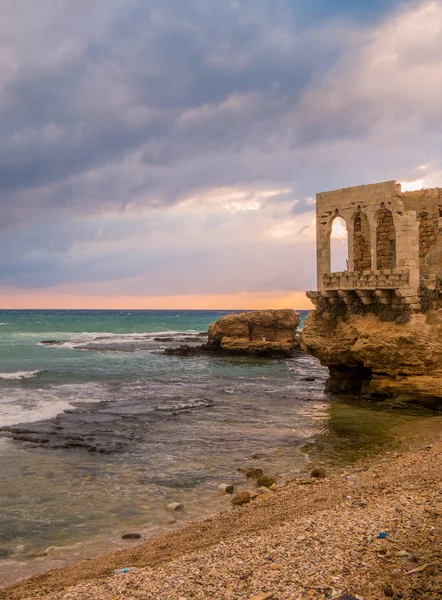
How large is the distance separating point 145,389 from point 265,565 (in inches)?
814

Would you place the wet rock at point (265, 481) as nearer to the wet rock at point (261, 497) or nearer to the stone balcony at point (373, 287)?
the wet rock at point (261, 497)

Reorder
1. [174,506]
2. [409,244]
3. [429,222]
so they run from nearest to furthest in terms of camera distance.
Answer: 1. [174,506]
2. [409,244]
3. [429,222]

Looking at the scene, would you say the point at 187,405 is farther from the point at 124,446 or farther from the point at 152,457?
the point at 152,457

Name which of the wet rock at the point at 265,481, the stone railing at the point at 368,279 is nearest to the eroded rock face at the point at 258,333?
the stone railing at the point at 368,279

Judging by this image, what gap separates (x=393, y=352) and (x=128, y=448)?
9942mm

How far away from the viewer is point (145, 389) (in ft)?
87.1

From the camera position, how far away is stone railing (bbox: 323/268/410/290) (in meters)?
18.8

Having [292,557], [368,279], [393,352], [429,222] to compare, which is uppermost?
[429,222]

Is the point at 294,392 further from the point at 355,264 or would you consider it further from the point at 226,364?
the point at 226,364

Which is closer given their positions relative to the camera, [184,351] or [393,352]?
[393,352]

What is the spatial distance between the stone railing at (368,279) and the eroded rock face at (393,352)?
1.38m

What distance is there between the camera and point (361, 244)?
2194cm

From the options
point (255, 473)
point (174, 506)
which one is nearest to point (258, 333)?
point (255, 473)

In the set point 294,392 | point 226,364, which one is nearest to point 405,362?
point 294,392
